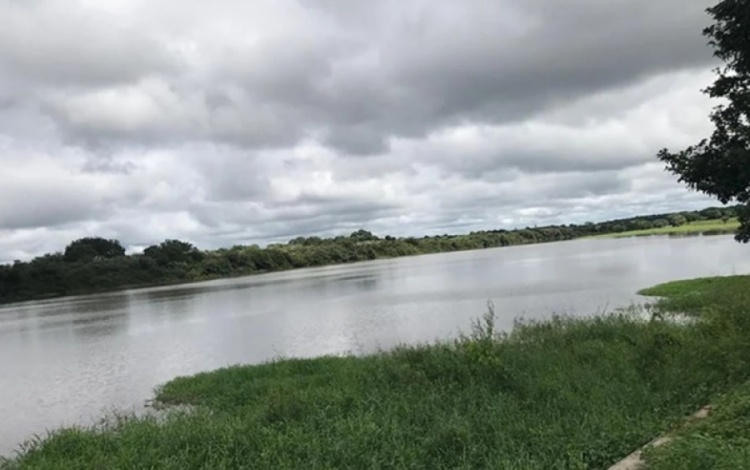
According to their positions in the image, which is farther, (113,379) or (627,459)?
(113,379)

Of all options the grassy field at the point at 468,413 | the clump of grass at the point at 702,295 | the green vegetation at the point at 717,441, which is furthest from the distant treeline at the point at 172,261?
the green vegetation at the point at 717,441

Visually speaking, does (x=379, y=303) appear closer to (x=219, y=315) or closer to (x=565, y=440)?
(x=219, y=315)

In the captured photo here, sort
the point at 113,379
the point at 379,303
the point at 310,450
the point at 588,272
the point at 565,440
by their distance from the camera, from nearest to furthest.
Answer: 1. the point at 565,440
2. the point at 310,450
3. the point at 113,379
4. the point at 379,303
5. the point at 588,272

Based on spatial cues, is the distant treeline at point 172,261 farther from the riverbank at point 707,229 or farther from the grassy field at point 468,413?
the grassy field at point 468,413

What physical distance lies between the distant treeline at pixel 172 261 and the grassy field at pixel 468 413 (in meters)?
102

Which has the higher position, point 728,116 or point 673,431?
point 728,116

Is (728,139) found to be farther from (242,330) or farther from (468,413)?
(242,330)

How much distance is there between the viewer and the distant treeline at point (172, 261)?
345 feet

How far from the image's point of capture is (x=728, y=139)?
54.2 ft

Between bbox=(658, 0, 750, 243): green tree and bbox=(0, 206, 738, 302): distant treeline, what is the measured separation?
105m

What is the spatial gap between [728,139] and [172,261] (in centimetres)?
11787

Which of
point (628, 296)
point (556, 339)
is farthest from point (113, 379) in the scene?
point (628, 296)

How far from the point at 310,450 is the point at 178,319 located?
120ft

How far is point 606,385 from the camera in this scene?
37.9 ft
